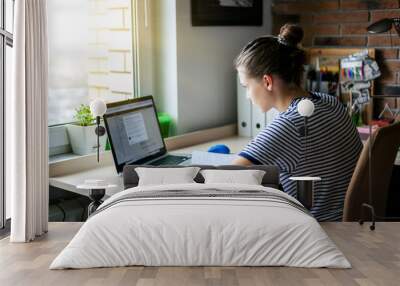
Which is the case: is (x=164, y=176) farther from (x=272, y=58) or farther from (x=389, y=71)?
(x=389, y=71)

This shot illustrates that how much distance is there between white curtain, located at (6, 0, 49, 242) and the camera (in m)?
2.81

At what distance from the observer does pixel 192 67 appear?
4.92 metres

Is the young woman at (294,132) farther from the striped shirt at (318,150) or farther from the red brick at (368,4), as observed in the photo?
the red brick at (368,4)

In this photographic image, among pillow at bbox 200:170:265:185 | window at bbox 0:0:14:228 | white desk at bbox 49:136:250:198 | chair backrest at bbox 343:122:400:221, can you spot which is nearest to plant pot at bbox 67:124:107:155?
white desk at bbox 49:136:250:198

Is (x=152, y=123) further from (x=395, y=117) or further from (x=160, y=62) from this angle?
(x=395, y=117)

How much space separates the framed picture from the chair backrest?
177cm

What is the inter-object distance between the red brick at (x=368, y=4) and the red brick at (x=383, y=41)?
18 centimetres

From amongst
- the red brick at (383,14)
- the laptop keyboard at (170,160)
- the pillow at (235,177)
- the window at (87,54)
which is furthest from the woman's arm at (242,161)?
the red brick at (383,14)

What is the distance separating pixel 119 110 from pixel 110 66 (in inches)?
29.8

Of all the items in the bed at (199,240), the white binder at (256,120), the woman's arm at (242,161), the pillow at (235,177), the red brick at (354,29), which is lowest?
→ the bed at (199,240)

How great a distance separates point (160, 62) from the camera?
486cm

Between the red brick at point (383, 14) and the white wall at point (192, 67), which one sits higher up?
the red brick at point (383, 14)

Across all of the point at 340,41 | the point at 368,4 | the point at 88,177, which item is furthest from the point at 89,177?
the point at 368,4

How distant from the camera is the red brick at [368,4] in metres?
4.92
